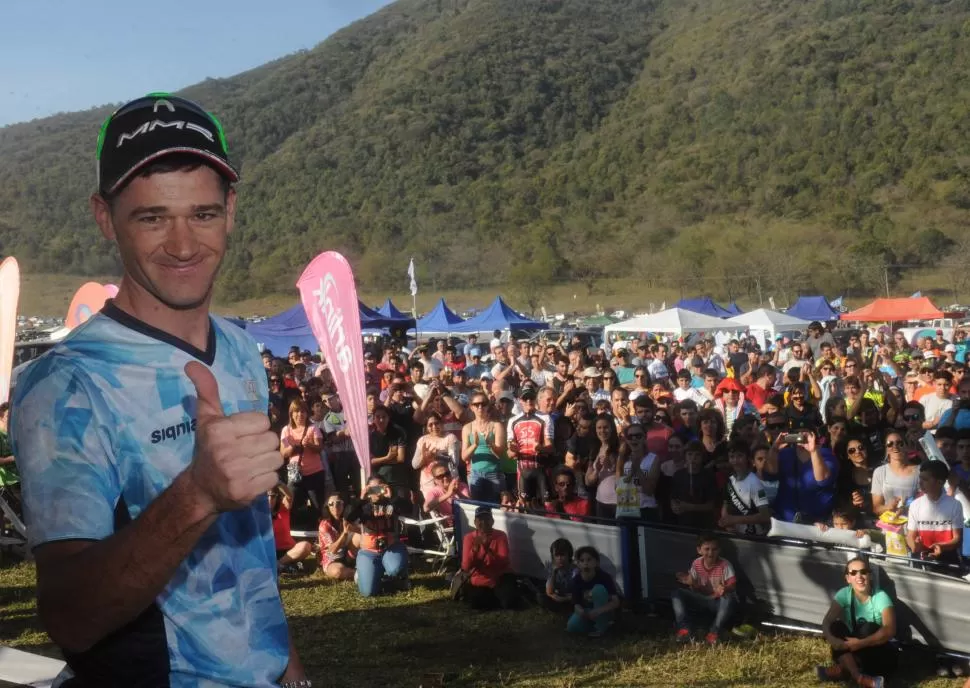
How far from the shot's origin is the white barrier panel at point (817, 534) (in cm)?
735

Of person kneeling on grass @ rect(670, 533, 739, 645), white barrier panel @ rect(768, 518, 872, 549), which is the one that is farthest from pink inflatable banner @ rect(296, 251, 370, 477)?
white barrier panel @ rect(768, 518, 872, 549)

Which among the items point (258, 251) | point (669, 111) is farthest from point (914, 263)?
point (258, 251)

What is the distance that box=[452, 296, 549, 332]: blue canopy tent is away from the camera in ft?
87.5

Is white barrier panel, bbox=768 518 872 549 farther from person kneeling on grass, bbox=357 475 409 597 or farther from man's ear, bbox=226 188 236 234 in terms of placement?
man's ear, bbox=226 188 236 234

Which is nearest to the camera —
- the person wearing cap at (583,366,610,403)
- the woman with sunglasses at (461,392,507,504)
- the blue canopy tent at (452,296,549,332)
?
the woman with sunglasses at (461,392,507,504)

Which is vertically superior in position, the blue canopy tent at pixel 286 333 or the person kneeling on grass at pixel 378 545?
the blue canopy tent at pixel 286 333

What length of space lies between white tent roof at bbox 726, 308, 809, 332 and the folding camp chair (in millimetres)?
15224

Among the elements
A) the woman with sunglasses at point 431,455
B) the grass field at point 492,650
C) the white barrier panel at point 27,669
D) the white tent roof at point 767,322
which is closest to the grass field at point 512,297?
the white tent roof at point 767,322

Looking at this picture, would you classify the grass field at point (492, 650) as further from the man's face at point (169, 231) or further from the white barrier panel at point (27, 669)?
the man's face at point (169, 231)

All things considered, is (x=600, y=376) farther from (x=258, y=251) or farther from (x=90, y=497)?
(x=258, y=251)

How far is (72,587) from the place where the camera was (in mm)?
1348

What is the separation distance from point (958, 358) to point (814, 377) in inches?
252

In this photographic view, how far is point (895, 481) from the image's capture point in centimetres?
785

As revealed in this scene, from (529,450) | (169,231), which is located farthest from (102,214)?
(529,450)
